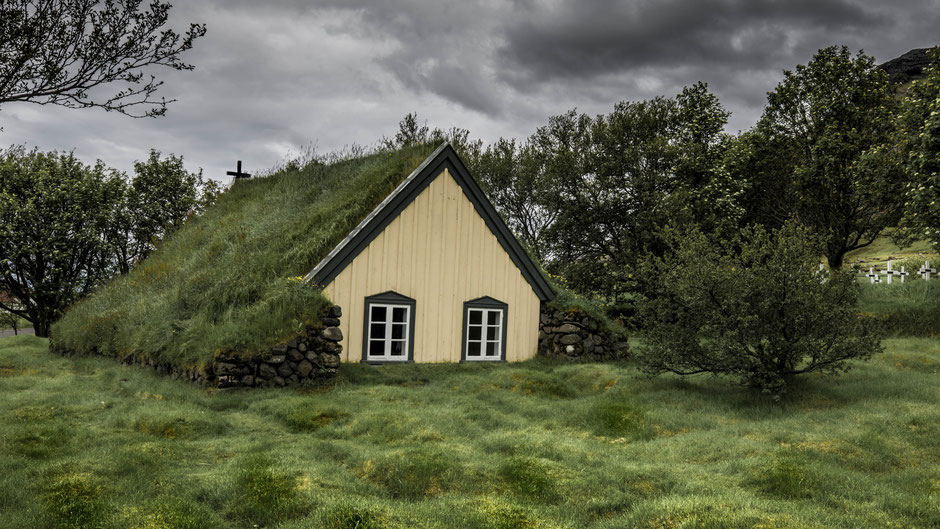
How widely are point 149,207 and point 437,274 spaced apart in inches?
928

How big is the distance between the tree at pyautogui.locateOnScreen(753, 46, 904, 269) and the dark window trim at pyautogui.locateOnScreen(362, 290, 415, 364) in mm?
21852

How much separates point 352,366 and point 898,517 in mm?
11595

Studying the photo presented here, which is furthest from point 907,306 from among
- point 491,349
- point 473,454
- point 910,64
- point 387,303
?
point 910,64

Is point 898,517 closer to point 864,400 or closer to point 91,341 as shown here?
point 864,400

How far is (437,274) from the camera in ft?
56.9

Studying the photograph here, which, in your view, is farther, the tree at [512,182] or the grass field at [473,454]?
the tree at [512,182]

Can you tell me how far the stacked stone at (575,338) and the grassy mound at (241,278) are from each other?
6762 millimetres

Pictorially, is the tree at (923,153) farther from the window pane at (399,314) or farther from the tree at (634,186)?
the window pane at (399,314)

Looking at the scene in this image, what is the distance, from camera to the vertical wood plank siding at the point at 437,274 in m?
16.0

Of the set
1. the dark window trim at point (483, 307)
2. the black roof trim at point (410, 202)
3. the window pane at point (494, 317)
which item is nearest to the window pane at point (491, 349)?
the dark window trim at point (483, 307)

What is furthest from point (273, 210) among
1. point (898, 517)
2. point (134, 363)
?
point (898, 517)

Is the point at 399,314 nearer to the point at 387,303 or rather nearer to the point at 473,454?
the point at 387,303

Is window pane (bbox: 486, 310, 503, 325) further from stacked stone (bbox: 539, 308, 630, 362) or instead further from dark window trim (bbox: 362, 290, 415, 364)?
dark window trim (bbox: 362, 290, 415, 364)

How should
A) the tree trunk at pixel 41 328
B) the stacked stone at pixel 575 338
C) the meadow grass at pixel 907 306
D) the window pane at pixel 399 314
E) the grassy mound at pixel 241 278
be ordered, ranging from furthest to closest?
1. the tree trunk at pixel 41 328
2. the meadow grass at pixel 907 306
3. the stacked stone at pixel 575 338
4. the window pane at pixel 399 314
5. the grassy mound at pixel 241 278
